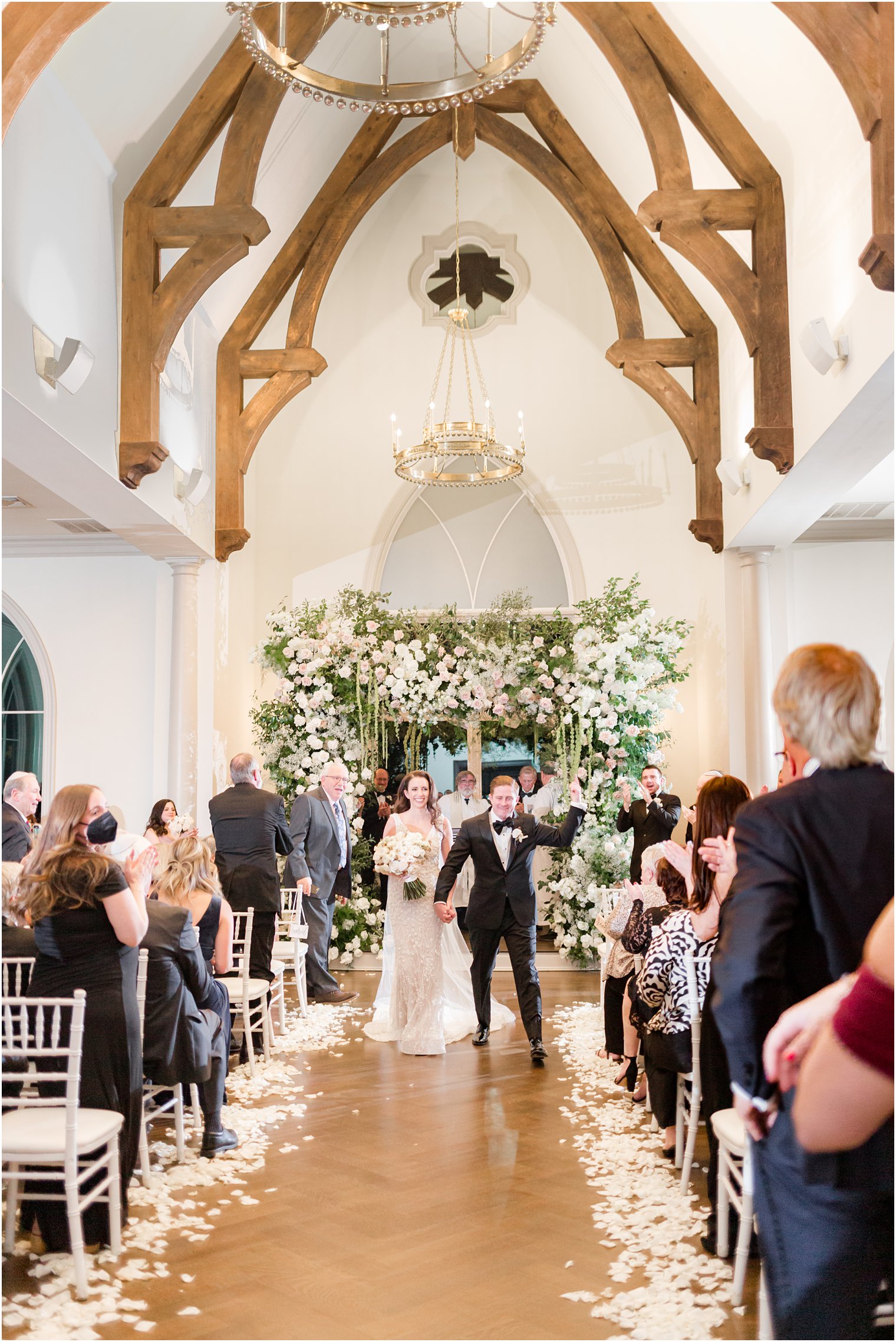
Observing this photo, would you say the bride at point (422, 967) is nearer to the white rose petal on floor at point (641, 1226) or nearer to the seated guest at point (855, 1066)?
the white rose petal on floor at point (641, 1226)

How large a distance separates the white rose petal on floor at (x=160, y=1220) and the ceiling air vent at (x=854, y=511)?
21.5 feet

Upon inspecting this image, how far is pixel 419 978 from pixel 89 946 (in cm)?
336

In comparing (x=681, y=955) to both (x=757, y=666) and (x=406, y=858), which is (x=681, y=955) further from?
(x=757, y=666)

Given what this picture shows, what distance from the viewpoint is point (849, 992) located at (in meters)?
1.46

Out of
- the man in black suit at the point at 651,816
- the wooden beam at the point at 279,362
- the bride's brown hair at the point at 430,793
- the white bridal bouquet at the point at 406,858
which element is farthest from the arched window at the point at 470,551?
the white bridal bouquet at the point at 406,858

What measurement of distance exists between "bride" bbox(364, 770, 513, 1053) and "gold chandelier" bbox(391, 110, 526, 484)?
3.23 meters

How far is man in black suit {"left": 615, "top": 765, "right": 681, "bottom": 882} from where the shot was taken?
812 cm

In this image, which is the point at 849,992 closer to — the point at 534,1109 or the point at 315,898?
the point at 534,1109

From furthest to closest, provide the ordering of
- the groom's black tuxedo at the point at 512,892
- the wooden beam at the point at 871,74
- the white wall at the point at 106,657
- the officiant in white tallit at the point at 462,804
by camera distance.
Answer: the white wall at the point at 106,657 < the officiant in white tallit at the point at 462,804 < the groom's black tuxedo at the point at 512,892 < the wooden beam at the point at 871,74

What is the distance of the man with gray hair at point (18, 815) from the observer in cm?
682

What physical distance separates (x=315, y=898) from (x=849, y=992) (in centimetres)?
758

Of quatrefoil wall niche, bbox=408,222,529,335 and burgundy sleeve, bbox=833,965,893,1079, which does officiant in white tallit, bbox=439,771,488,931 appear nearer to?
quatrefoil wall niche, bbox=408,222,529,335

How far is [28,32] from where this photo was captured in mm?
5008

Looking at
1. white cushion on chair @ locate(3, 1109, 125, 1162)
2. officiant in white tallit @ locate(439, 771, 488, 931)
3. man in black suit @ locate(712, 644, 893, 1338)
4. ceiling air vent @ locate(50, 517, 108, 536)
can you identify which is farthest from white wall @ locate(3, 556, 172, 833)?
man in black suit @ locate(712, 644, 893, 1338)
